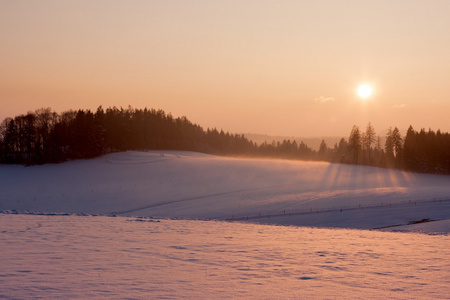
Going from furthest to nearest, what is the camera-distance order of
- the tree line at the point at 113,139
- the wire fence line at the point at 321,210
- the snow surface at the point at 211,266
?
the tree line at the point at 113,139 < the wire fence line at the point at 321,210 < the snow surface at the point at 211,266

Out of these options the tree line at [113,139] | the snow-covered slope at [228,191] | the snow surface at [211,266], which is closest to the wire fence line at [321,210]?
the snow-covered slope at [228,191]

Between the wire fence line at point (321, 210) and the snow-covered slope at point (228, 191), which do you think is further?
the snow-covered slope at point (228, 191)

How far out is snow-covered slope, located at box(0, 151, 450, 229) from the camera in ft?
126

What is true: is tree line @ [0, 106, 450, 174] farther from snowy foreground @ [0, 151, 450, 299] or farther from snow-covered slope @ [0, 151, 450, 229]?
snowy foreground @ [0, 151, 450, 299]

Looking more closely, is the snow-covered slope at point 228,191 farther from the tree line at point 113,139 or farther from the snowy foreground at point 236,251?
the tree line at point 113,139

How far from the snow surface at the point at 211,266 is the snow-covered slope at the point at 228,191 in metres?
17.6

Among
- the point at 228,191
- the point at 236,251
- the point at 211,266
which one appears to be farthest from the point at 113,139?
the point at 211,266

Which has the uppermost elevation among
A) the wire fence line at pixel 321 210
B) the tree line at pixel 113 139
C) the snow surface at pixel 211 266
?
the tree line at pixel 113 139

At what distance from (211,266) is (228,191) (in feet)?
140

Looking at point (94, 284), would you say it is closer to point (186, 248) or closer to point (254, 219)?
point (186, 248)

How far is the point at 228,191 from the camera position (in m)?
54.9

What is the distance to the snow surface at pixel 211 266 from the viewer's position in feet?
30.7

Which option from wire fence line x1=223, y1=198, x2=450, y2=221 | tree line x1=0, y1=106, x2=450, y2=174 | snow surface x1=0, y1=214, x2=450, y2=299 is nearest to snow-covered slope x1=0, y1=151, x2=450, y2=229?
wire fence line x1=223, y1=198, x2=450, y2=221

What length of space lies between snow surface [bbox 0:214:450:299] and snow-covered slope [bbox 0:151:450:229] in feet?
57.6
